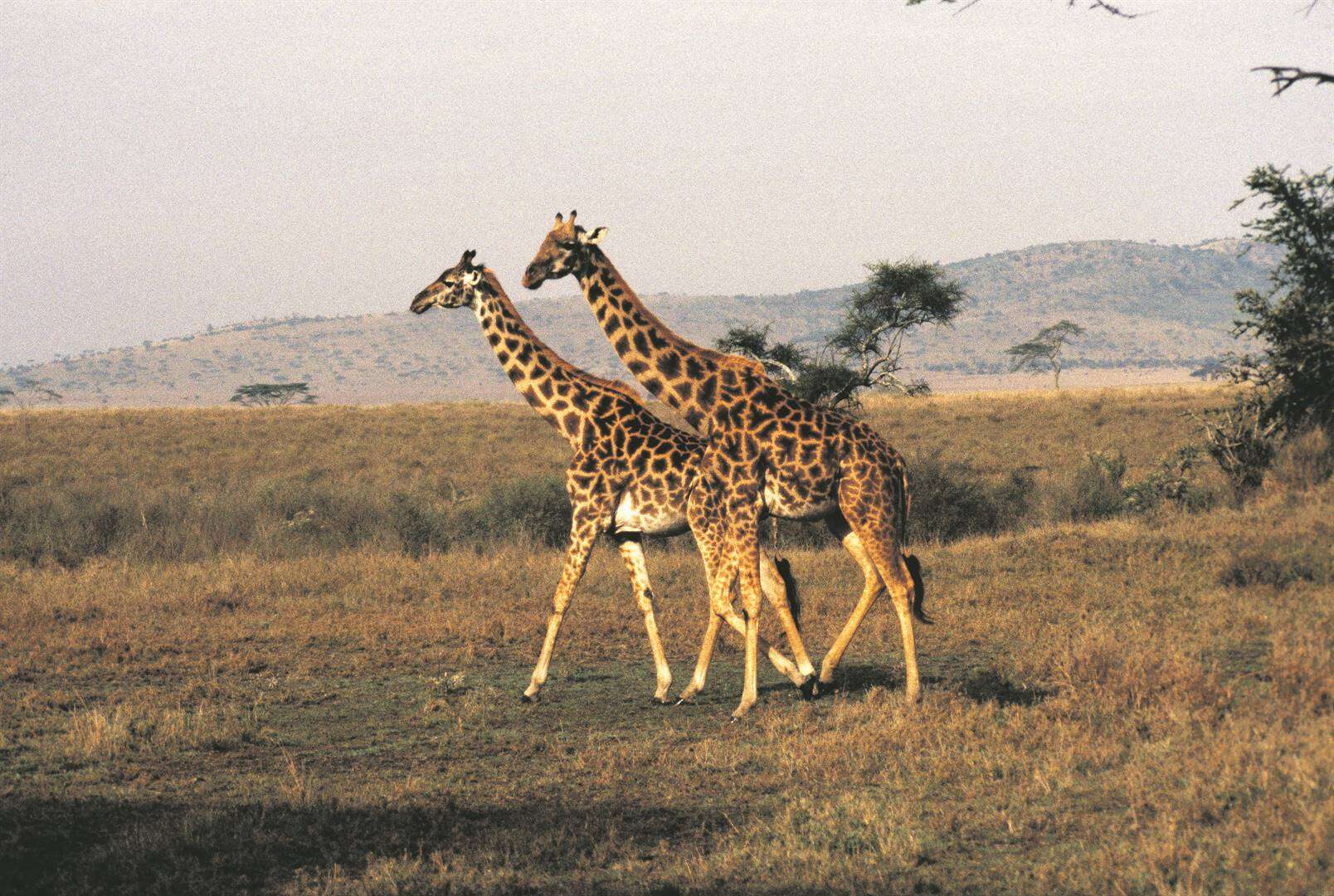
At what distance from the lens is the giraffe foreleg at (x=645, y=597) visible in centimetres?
1006

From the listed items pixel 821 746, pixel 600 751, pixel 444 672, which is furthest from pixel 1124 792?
pixel 444 672

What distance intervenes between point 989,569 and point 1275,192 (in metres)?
8.15

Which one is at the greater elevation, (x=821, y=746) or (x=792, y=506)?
(x=792, y=506)

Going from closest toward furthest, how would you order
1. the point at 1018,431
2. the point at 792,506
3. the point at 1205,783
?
the point at 1205,783, the point at 792,506, the point at 1018,431

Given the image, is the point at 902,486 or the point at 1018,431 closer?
the point at 902,486

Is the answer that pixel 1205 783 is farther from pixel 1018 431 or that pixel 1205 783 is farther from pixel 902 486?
pixel 1018 431

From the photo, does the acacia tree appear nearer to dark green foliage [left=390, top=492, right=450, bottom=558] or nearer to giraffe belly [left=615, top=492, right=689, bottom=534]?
dark green foliage [left=390, top=492, right=450, bottom=558]

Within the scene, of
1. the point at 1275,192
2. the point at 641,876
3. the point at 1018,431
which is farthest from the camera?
the point at 1018,431

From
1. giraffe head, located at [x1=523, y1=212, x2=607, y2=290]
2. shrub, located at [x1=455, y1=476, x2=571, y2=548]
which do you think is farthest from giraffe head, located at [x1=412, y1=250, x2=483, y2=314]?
shrub, located at [x1=455, y1=476, x2=571, y2=548]

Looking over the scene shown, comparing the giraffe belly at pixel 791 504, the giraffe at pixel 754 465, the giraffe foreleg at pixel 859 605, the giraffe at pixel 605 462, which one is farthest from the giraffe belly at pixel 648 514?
the giraffe foreleg at pixel 859 605

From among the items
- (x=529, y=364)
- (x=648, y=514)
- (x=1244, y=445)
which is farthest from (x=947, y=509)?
(x=648, y=514)

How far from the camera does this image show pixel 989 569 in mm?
16188

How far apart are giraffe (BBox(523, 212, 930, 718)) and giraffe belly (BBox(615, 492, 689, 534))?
0.87 feet

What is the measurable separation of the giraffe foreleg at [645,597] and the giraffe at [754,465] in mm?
231
